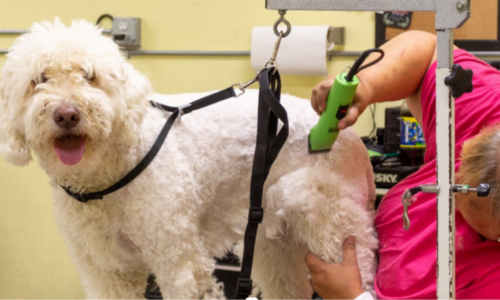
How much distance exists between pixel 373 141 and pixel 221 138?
990 millimetres

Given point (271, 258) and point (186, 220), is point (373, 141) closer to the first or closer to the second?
point (271, 258)

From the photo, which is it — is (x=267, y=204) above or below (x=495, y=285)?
above

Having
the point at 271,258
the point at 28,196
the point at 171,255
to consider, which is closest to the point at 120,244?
the point at 171,255

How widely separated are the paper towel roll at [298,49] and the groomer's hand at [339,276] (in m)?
1.02

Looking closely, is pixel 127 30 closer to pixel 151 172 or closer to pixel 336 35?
pixel 336 35

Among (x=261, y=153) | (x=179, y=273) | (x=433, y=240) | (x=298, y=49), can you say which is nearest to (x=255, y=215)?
(x=261, y=153)

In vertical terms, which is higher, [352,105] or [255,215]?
[352,105]

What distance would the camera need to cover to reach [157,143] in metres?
1.25

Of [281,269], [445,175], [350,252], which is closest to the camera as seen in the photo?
[445,175]

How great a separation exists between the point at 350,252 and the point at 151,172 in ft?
1.55

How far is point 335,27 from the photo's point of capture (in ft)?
7.35

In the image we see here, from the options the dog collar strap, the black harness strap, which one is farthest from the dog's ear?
the black harness strap

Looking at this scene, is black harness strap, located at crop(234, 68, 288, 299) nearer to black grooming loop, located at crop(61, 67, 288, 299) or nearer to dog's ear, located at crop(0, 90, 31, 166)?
black grooming loop, located at crop(61, 67, 288, 299)

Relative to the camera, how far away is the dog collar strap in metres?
1.21
